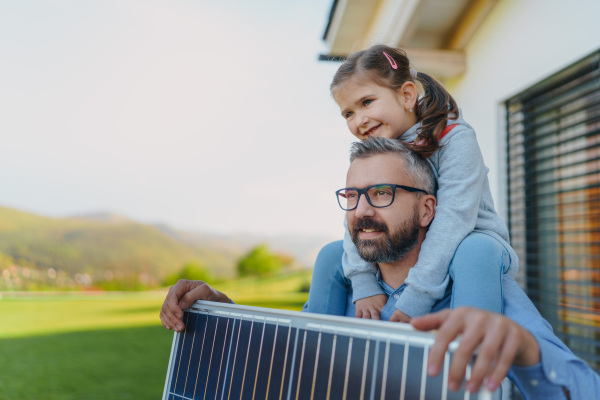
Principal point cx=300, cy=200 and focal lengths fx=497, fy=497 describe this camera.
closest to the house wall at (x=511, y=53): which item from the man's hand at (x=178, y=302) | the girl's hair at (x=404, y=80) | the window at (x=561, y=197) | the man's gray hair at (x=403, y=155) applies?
the window at (x=561, y=197)

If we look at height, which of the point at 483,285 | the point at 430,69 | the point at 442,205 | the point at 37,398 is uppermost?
the point at 430,69

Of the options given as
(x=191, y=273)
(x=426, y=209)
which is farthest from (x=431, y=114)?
(x=191, y=273)

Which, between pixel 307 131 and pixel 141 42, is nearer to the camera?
pixel 141 42

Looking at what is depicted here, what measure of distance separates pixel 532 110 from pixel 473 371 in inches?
125

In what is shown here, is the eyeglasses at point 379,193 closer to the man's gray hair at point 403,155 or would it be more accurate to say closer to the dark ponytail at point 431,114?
the man's gray hair at point 403,155

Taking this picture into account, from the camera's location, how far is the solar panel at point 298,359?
752 mm

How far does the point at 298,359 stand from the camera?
2.92ft

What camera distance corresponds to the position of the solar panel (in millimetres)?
752

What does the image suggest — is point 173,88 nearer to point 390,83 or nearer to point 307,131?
point 307,131

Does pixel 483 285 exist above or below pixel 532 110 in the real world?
below

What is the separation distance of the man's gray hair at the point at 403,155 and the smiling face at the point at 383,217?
21 mm

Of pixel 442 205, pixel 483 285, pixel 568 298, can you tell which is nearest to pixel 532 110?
pixel 568 298

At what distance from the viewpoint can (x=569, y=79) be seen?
9.66 feet

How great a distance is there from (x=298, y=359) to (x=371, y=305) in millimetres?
493
